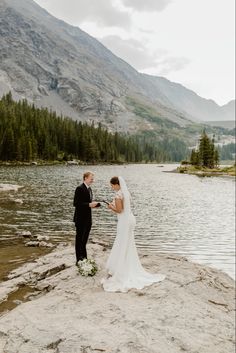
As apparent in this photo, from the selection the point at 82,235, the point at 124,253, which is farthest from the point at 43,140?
the point at 124,253

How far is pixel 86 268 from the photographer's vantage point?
599 inches

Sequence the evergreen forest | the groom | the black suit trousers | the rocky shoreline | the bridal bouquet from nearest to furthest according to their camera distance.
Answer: the rocky shoreline < the bridal bouquet < the groom < the black suit trousers < the evergreen forest

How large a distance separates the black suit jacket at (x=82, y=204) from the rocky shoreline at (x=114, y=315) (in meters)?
2.17

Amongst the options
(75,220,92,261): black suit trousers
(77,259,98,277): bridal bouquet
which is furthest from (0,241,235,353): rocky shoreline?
(75,220,92,261): black suit trousers

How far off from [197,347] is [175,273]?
20.1ft

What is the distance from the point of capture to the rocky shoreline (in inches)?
385

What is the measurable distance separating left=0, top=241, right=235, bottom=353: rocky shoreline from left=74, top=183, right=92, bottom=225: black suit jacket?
2.17m

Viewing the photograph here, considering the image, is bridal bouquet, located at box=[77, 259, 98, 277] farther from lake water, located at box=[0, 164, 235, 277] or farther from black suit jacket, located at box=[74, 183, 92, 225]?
lake water, located at box=[0, 164, 235, 277]

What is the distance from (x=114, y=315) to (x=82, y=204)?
5.59 metres

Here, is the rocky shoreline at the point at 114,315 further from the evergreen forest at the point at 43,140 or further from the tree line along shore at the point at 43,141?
the evergreen forest at the point at 43,140

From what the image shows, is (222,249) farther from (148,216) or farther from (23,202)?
(23,202)

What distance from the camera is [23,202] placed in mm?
45625

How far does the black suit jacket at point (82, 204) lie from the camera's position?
15773 mm

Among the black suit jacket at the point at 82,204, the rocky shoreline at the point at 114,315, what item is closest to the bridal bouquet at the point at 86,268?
the rocky shoreline at the point at 114,315
